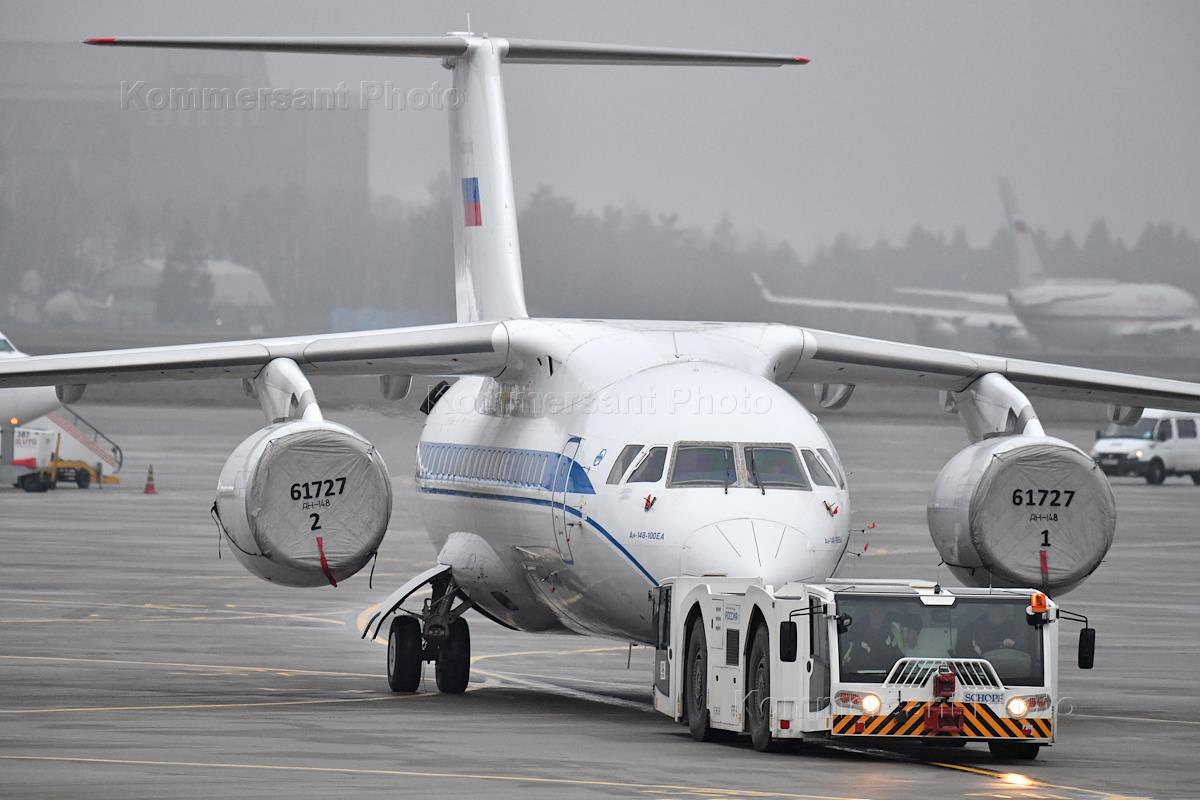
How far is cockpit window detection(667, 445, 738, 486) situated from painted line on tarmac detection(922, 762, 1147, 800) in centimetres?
291

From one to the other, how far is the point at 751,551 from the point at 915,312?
126ft

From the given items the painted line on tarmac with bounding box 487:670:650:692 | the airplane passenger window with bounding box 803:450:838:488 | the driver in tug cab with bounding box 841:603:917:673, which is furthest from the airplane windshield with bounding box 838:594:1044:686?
the painted line on tarmac with bounding box 487:670:650:692

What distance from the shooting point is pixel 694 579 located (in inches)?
615

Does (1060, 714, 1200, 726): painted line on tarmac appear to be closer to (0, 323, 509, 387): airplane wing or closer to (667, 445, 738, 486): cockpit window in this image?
(667, 445, 738, 486): cockpit window

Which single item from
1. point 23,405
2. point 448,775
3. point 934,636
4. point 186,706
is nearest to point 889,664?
point 934,636

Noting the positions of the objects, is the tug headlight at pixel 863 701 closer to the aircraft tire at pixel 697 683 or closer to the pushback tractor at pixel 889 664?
the pushback tractor at pixel 889 664

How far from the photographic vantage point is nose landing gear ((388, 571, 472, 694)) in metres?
19.8

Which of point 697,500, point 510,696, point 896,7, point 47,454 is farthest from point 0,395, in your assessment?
point 896,7

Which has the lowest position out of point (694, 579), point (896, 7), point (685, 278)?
point (694, 579)

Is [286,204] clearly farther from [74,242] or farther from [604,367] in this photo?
[604,367]

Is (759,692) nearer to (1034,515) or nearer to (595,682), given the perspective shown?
(1034,515)

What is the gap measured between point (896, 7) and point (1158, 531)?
2892cm

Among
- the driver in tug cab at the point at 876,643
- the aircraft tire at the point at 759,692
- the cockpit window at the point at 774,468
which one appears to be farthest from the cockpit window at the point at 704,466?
the driver in tug cab at the point at 876,643

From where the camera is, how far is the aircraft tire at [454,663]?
778 inches
